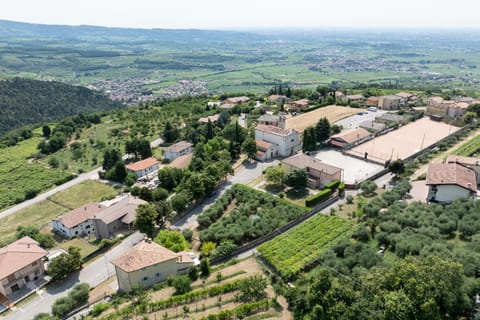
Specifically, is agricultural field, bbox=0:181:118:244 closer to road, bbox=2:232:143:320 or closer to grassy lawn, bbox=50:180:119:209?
grassy lawn, bbox=50:180:119:209

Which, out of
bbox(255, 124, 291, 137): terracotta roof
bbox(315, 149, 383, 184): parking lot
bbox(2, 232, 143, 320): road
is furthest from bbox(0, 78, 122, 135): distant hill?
bbox(315, 149, 383, 184): parking lot

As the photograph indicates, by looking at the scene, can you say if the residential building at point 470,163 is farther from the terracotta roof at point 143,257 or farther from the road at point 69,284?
the road at point 69,284

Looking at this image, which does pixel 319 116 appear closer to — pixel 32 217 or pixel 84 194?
pixel 84 194

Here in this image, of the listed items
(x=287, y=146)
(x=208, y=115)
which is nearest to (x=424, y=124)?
(x=287, y=146)

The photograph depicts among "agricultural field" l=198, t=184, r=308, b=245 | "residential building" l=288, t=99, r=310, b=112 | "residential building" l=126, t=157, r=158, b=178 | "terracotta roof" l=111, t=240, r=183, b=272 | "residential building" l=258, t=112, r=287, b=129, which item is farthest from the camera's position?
"residential building" l=288, t=99, r=310, b=112

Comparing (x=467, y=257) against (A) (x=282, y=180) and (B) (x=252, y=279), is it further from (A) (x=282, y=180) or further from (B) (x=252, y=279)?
(A) (x=282, y=180)

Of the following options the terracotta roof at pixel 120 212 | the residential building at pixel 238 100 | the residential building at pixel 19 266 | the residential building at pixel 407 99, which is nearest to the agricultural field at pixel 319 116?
the residential building at pixel 407 99
